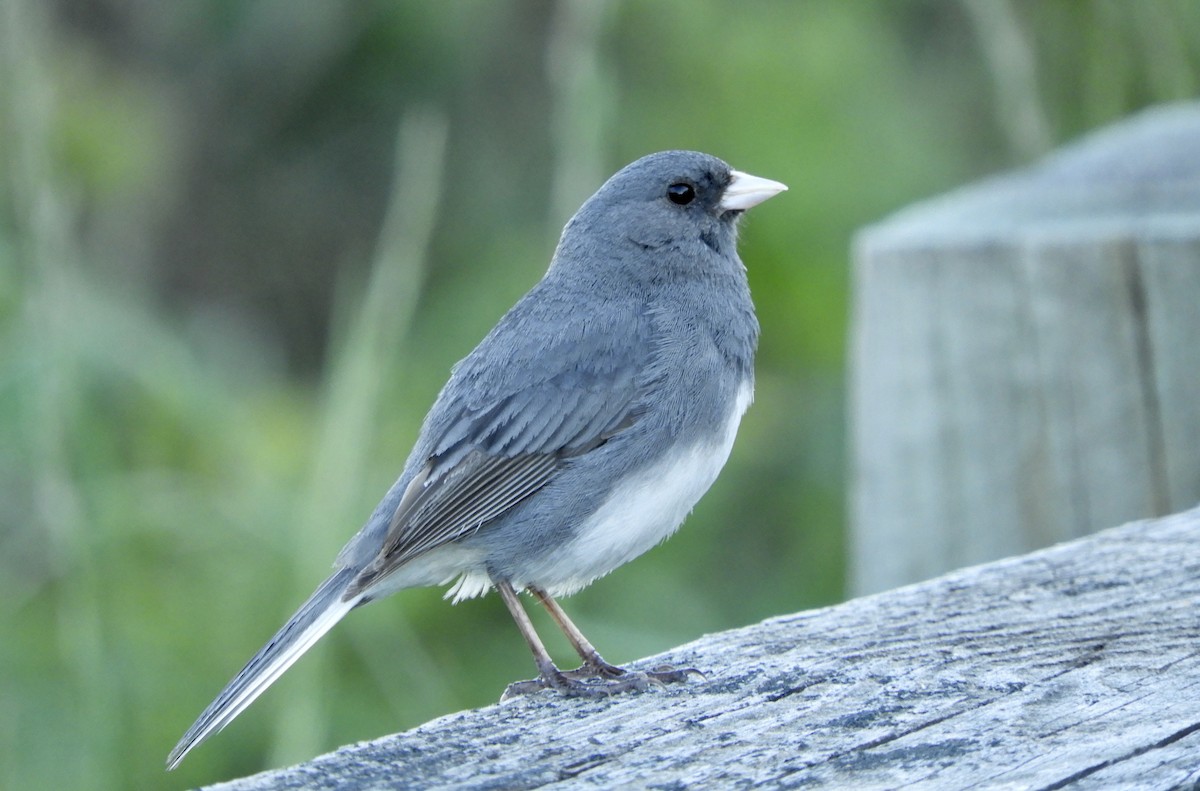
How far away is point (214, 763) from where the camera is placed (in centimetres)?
284

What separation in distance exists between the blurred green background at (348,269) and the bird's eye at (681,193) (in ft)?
0.54

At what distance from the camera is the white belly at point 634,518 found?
7.25 ft

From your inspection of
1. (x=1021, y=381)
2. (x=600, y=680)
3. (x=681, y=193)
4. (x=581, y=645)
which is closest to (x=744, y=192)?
(x=681, y=193)

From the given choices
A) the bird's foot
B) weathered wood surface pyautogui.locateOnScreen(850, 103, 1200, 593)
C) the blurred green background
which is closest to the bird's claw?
the bird's foot

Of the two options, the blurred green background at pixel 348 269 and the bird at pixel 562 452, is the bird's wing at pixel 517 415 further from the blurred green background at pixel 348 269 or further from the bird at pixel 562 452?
the blurred green background at pixel 348 269

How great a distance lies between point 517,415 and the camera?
7.61ft

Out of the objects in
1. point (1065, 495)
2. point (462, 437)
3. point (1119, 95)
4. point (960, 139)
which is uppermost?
point (960, 139)

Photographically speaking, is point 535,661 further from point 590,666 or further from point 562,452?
point 562,452

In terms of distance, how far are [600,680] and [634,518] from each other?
342 mm

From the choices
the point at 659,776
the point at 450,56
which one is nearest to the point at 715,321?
the point at 659,776

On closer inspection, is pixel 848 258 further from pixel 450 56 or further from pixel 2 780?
pixel 2 780

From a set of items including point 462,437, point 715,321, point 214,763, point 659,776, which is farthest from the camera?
point 214,763

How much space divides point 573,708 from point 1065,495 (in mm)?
1314

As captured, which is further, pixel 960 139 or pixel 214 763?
pixel 960 139
